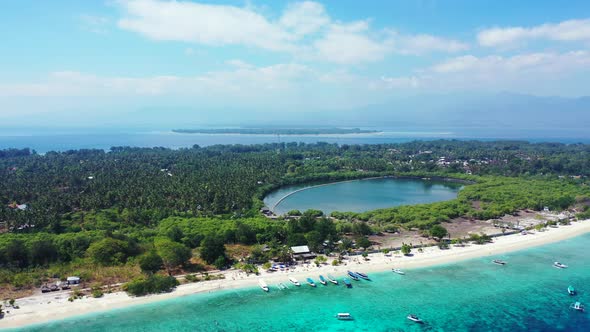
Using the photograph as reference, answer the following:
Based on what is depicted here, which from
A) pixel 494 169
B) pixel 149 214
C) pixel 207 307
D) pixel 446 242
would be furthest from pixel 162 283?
pixel 494 169

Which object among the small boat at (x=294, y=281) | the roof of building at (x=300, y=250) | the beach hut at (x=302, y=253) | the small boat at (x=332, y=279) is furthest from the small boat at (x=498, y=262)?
the small boat at (x=294, y=281)

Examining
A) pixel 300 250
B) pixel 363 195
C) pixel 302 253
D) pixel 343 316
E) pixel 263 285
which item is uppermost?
pixel 363 195

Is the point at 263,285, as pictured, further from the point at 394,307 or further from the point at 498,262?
the point at 498,262

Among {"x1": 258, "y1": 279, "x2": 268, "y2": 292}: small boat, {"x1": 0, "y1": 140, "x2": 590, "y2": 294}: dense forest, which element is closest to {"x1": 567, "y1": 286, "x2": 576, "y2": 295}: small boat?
{"x1": 0, "y1": 140, "x2": 590, "y2": 294}: dense forest

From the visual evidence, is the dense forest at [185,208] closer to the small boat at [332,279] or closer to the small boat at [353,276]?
the small boat at [332,279]

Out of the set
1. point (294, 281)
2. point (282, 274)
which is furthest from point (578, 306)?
point (282, 274)

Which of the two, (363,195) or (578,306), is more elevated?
(363,195)

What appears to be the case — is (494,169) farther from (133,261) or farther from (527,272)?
(133,261)
